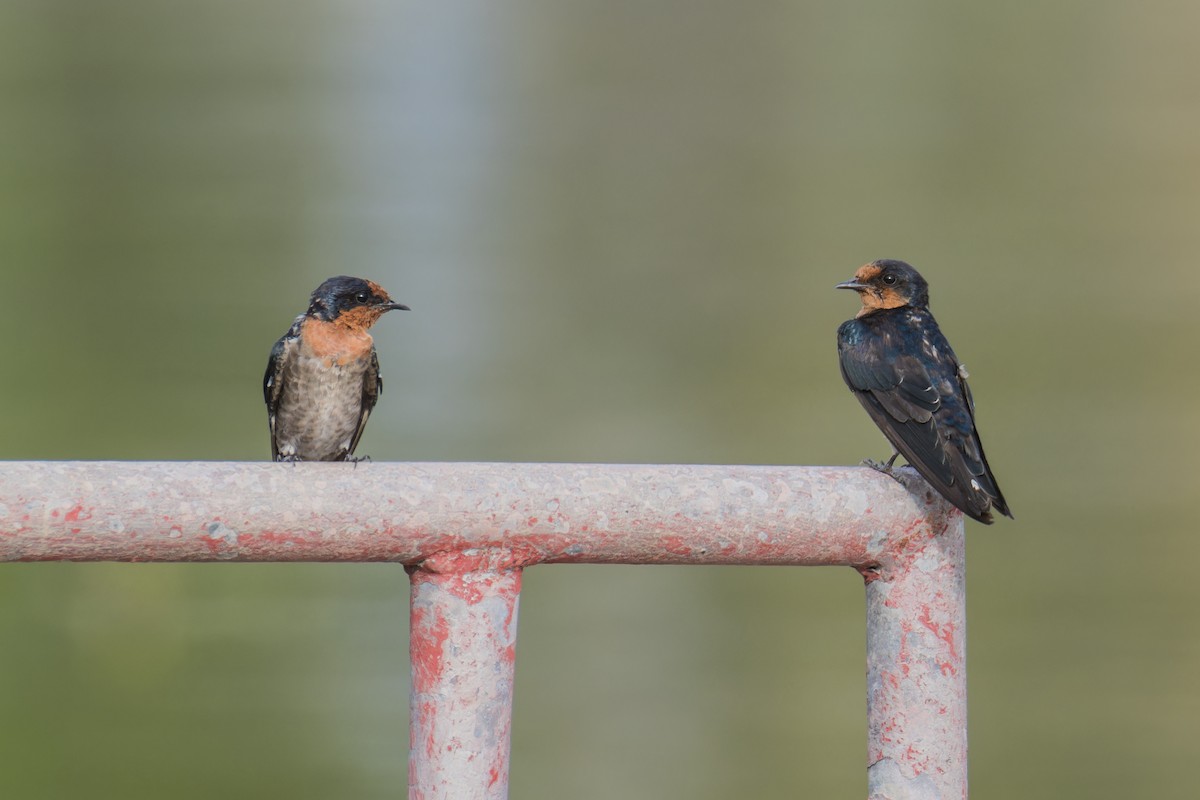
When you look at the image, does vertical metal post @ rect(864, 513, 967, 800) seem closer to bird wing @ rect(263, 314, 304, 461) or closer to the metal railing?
the metal railing

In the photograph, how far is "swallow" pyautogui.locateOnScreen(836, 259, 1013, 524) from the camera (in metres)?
1.28

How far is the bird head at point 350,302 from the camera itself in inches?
75.3

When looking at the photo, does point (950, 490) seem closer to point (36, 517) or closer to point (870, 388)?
point (870, 388)

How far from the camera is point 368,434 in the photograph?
3059 millimetres


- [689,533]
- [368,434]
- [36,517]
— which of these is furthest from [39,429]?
[689,533]

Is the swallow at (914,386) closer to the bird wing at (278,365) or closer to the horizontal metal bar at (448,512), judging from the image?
the horizontal metal bar at (448,512)

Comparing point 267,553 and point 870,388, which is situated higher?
point 870,388

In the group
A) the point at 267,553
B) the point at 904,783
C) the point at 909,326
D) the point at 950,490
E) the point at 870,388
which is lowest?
the point at 904,783

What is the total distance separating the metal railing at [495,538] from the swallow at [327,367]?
92cm

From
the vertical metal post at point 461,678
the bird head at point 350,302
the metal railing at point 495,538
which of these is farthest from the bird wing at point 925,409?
the bird head at point 350,302

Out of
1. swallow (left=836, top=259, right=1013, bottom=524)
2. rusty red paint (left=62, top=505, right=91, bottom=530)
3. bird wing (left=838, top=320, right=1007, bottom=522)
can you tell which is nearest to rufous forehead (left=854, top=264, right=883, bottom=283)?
swallow (left=836, top=259, right=1013, bottom=524)

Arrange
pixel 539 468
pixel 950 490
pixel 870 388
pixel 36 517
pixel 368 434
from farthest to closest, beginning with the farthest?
pixel 368 434 < pixel 870 388 < pixel 950 490 < pixel 539 468 < pixel 36 517

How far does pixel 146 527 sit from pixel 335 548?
→ 0.16 metres

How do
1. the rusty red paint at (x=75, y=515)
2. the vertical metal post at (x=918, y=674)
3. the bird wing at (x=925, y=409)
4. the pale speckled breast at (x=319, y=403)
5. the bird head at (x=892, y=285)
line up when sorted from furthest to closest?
the pale speckled breast at (x=319, y=403), the bird head at (x=892, y=285), the bird wing at (x=925, y=409), the vertical metal post at (x=918, y=674), the rusty red paint at (x=75, y=515)
